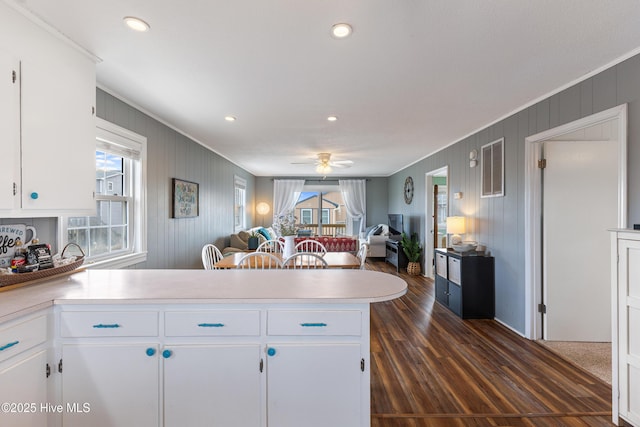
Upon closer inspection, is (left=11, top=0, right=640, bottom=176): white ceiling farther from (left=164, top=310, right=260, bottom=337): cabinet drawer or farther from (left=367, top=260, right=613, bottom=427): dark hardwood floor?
(left=367, top=260, right=613, bottom=427): dark hardwood floor

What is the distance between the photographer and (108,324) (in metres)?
1.42

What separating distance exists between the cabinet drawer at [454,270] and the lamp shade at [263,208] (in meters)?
5.98

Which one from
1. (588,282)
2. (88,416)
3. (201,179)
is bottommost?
(88,416)

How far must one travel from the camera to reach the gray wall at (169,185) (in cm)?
298

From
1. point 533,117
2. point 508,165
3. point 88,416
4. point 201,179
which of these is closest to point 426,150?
point 508,165

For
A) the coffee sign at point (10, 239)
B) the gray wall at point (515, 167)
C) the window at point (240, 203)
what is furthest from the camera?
the window at point (240, 203)

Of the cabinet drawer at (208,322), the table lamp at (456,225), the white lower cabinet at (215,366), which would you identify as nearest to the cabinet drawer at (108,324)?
the white lower cabinet at (215,366)

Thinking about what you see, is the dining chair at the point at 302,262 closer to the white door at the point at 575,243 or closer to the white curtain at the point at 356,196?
the white door at the point at 575,243

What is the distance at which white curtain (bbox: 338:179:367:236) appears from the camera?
28.7 feet

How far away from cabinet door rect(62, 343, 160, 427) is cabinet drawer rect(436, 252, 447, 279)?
363 centimetres

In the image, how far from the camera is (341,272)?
2014 mm

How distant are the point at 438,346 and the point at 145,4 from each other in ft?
11.2

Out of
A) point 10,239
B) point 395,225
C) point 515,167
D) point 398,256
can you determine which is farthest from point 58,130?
point 395,225

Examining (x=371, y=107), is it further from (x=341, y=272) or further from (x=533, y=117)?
(x=341, y=272)
